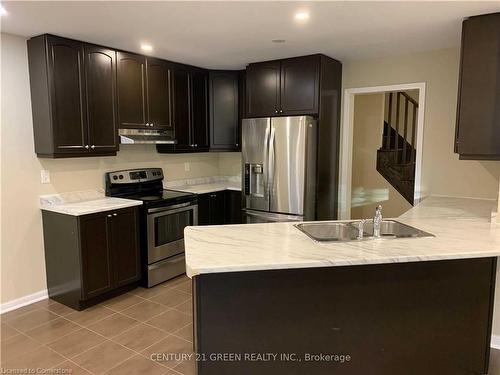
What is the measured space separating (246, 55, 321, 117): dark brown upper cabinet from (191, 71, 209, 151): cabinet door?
0.66m

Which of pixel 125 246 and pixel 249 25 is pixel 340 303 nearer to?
pixel 249 25

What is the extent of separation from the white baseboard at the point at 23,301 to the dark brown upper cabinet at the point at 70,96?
134cm

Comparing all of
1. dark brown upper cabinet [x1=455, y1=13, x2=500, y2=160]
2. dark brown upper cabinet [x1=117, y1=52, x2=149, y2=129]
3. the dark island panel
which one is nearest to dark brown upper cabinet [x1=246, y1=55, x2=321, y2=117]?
dark brown upper cabinet [x1=117, y1=52, x2=149, y2=129]

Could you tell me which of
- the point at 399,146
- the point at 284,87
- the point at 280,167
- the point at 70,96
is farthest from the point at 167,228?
the point at 399,146

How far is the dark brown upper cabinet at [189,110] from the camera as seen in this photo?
438 cm

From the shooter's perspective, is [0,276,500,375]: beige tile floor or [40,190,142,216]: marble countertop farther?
[40,190,142,216]: marble countertop

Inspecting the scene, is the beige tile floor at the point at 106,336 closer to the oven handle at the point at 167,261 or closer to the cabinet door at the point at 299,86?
the oven handle at the point at 167,261

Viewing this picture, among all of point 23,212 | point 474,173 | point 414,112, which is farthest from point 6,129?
point 414,112

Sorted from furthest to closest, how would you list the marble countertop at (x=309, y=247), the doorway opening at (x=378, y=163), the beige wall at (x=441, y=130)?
the doorway opening at (x=378, y=163)
the beige wall at (x=441, y=130)
the marble countertop at (x=309, y=247)

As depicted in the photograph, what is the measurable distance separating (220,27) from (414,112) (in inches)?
178

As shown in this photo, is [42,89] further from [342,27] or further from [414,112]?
[414,112]

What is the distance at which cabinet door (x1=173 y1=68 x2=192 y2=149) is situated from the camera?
436cm

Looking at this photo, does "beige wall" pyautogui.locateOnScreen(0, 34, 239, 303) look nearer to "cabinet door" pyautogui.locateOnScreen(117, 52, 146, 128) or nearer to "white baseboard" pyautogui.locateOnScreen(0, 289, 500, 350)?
"white baseboard" pyautogui.locateOnScreen(0, 289, 500, 350)

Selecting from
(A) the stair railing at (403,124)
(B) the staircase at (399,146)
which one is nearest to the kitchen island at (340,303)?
(B) the staircase at (399,146)
